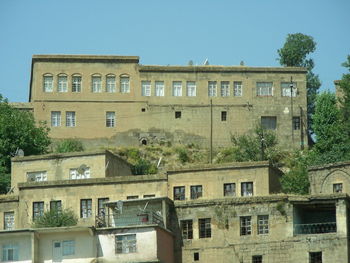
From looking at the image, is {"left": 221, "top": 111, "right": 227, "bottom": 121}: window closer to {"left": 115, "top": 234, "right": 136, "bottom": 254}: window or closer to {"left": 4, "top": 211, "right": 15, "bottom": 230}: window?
{"left": 4, "top": 211, "right": 15, "bottom": 230}: window

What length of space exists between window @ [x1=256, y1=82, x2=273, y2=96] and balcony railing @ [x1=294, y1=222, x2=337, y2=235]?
37.7 meters

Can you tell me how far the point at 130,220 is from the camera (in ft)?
242

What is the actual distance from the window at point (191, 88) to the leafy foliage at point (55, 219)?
33.0 meters

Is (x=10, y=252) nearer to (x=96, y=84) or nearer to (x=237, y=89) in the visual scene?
(x=96, y=84)

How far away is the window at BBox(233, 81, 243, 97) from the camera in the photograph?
109 m

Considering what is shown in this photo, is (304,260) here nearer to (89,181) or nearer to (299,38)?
(89,181)

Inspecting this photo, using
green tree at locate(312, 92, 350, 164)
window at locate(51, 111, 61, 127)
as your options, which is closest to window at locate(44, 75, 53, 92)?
window at locate(51, 111, 61, 127)

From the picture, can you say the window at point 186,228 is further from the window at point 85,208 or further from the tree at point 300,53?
the tree at point 300,53

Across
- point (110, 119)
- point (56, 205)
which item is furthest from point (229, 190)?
point (110, 119)

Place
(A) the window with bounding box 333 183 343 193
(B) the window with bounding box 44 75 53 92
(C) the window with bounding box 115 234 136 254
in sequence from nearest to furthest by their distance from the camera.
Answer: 1. (C) the window with bounding box 115 234 136 254
2. (A) the window with bounding box 333 183 343 193
3. (B) the window with bounding box 44 75 53 92

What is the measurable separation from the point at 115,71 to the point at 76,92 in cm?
376

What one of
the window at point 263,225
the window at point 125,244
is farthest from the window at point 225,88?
the window at point 125,244

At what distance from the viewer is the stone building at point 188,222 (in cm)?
7125

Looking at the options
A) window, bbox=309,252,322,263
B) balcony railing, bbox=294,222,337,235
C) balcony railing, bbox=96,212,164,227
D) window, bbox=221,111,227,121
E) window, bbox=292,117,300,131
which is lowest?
window, bbox=309,252,322,263
